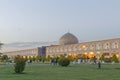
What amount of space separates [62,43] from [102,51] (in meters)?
27.1

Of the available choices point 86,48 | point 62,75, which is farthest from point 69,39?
point 62,75

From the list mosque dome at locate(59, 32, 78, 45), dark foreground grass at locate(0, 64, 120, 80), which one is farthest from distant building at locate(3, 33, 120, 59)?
dark foreground grass at locate(0, 64, 120, 80)

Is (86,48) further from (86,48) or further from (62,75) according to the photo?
(62,75)

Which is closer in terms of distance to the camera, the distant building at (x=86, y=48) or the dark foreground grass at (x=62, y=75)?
the dark foreground grass at (x=62, y=75)

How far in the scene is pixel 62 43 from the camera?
112062mm

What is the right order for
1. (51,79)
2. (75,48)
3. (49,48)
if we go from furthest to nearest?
A: (49,48) < (75,48) < (51,79)

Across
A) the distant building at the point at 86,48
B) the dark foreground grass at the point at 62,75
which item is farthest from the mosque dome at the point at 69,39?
the dark foreground grass at the point at 62,75

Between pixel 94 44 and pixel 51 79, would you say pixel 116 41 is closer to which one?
pixel 94 44

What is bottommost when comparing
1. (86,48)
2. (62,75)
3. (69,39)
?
(62,75)

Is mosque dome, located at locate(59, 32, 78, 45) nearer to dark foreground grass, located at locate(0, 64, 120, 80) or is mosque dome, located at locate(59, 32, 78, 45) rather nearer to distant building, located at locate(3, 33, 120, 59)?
distant building, located at locate(3, 33, 120, 59)

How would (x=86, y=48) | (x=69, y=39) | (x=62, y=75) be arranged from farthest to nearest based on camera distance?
(x=69, y=39) → (x=86, y=48) → (x=62, y=75)

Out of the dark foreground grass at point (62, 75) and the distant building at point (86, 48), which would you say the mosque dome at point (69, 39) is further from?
the dark foreground grass at point (62, 75)

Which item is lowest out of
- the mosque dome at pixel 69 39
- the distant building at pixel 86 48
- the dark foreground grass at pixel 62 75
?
the dark foreground grass at pixel 62 75

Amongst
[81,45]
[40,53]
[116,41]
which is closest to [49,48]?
[40,53]
